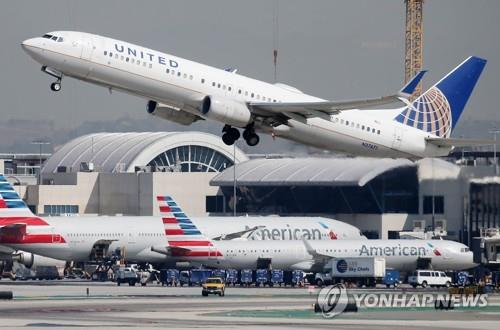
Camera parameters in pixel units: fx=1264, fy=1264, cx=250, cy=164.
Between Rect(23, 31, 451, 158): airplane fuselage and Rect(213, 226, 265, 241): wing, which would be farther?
Rect(213, 226, 265, 241): wing

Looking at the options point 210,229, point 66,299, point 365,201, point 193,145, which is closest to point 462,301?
point 66,299

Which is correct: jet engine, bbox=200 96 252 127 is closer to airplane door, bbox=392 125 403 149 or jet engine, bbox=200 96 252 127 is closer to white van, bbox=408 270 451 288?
airplane door, bbox=392 125 403 149

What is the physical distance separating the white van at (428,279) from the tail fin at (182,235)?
644 inches

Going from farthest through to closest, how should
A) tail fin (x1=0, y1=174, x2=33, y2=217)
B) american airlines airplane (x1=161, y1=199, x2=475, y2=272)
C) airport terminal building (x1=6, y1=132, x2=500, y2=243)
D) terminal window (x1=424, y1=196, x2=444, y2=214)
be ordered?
Result: airport terminal building (x1=6, y1=132, x2=500, y2=243) → tail fin (x1=0, y1=174, x2=33, y2=217) → american airlines airplane (x1=161, y1=199, x2=475, y2=272) → terminal window (x1=424, y1=196, x2=444, y2=214)

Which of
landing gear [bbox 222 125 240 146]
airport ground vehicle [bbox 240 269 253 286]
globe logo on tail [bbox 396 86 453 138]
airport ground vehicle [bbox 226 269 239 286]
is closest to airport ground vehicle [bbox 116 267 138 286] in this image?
airport ground vehicle [bbox 226 269 239 286]

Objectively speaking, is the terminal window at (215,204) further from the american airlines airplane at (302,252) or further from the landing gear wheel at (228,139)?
the landing gear wheel at (228,139)

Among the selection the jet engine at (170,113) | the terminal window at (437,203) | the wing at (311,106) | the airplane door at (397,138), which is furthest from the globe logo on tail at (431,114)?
the jet engine at (170,113)

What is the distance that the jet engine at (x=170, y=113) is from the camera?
76.9m

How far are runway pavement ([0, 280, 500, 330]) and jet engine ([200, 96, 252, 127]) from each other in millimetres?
11090

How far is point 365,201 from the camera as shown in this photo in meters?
129

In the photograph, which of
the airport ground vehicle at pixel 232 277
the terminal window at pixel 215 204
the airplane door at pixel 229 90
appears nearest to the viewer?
the airplane door at pixel 229 90

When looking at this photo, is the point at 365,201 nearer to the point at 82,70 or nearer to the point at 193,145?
the point at 193,145

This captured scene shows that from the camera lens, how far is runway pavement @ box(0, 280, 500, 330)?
60.6m

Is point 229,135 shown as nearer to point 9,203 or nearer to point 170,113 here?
point 170,113
